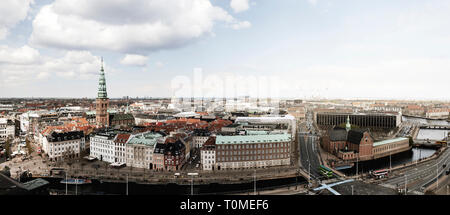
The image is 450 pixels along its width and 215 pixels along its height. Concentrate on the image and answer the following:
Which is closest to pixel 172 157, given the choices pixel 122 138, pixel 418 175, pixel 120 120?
pixel 122 138

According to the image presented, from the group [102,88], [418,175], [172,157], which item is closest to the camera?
[418,175]

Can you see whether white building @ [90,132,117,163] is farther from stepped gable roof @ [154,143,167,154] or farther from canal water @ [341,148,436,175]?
canal water @ [341,148,436,175]

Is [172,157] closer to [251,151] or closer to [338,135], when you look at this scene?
[251,151]

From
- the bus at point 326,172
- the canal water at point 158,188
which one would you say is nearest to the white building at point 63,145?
the canal water at point 158,188

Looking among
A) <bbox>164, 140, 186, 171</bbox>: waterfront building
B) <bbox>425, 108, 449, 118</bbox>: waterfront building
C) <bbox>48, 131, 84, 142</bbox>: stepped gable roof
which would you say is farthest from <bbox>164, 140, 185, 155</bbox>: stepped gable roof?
<bbox>425, 108, 449, 118</bbox>: waterfront building

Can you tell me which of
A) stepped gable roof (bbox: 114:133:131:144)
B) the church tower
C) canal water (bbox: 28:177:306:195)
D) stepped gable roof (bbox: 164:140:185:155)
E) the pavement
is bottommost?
canal water (bbox: 28:177:306:195)
